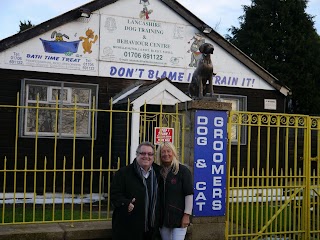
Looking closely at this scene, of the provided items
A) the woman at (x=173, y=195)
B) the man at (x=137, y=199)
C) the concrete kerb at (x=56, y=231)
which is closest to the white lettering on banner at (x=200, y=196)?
the concrete kerb at (x=56, y=231)

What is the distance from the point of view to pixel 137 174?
462 cm

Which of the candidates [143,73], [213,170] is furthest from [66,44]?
[213,170]

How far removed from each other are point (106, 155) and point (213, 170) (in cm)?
630

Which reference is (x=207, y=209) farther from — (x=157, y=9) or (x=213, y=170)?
(x=157, y=9)

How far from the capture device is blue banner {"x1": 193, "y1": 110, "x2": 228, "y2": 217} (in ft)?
20.7

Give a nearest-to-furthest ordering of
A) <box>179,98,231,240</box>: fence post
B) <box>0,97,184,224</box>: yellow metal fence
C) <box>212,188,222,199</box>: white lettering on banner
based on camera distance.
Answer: <box>179,98,231,240</box>: fence post < <box>212,188,222,199</box>: white lettering on banner < <box>0,97,184,224</box>: yellow metal fence

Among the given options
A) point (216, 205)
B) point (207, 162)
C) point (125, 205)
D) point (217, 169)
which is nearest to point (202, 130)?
point (207, 162)

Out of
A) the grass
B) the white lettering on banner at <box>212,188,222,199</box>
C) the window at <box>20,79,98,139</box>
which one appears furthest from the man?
the window at <box>20,79,98,139</box>

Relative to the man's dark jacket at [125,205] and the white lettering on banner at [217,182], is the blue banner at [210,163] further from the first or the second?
the man's dark jacket at [125,205]

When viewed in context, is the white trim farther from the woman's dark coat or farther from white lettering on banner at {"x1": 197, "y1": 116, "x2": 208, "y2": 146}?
the woman's dark coat

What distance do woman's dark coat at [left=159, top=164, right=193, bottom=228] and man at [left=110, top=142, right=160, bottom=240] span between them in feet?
0.57

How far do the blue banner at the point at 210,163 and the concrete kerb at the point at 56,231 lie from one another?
4.57 feet

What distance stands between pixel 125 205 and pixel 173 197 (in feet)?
2.05

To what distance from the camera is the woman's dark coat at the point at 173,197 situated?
4828 mm
